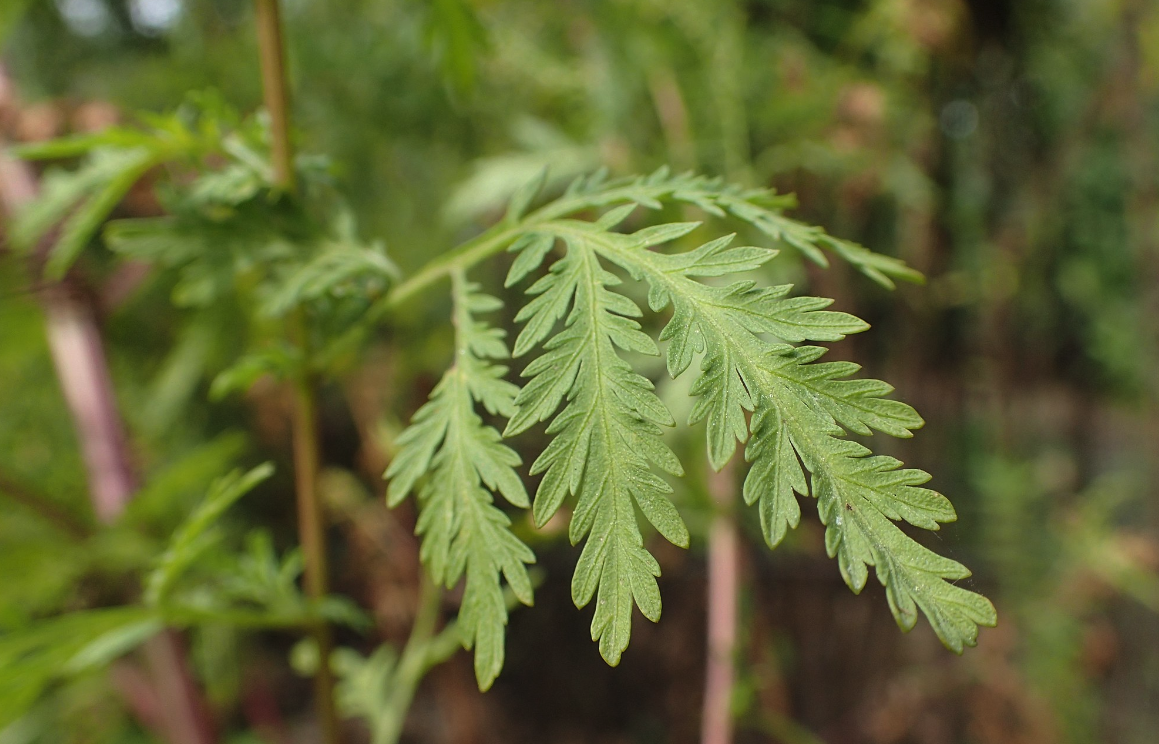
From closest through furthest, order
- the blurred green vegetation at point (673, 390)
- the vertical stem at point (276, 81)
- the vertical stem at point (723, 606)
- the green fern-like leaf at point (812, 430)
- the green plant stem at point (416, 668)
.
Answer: the green fern-like leaf at point (812, 430)
the vertical stem at point (276, 81)
the green plant stem at point (416, 668)
the vertical stem at point (723, 606)
the blurred green vegetation at point (673, 390)

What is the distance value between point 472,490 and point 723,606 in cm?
68

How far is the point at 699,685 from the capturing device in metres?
1.72

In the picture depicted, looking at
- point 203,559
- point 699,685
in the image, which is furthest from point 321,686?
point 699,685

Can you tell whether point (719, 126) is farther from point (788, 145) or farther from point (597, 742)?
point (597, 742)

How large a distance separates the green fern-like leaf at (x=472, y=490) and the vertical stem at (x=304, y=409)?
0.51ft

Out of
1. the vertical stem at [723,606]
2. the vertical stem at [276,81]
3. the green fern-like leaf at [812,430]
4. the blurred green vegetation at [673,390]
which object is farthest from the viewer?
the blurred green vegetation at [673,390]

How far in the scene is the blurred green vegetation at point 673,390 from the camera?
1.11 metres

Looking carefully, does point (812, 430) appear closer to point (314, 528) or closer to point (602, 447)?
point (602, 447)

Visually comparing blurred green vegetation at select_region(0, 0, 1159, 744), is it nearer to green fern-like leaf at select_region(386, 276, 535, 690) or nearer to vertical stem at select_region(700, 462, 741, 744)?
vertical stem at select_region(700, 462, 741, 744)

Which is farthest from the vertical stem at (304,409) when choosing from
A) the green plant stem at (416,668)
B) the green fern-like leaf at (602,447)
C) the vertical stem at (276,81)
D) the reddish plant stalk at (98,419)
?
the reddish plant stalk at (98,419)

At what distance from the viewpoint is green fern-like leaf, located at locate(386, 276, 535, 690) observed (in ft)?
1.14

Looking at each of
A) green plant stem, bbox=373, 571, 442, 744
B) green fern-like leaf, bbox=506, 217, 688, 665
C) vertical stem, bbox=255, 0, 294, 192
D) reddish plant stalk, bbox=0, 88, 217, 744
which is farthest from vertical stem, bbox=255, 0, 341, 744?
reddish plant stalk, bbox=0, 88, 217, 744

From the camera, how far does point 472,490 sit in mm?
375

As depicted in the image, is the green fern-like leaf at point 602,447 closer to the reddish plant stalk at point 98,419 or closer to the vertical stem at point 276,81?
the vertical stem at point 276,81
